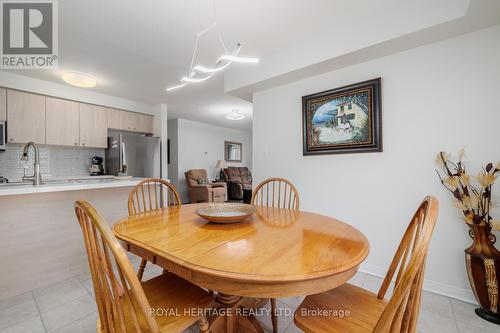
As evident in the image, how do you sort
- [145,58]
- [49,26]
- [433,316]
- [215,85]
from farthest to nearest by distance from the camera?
[215,85] < [145,58] < [49,26] < [433,316]

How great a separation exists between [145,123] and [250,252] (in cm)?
444

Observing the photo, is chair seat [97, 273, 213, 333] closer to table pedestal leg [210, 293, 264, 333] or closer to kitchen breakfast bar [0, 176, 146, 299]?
table pedestal leg [210, 293, 264, 333]

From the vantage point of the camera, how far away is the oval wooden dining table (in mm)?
725

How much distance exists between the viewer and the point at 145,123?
456cm

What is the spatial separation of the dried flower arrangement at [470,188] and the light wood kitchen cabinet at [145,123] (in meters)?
4.64

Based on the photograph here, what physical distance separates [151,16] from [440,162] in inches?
109

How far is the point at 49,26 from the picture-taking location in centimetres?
206

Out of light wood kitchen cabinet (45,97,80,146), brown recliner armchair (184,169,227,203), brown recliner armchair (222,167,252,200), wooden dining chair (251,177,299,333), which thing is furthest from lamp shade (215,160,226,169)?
wooden dining chair (251,177,299,333)

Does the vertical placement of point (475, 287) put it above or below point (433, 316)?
above

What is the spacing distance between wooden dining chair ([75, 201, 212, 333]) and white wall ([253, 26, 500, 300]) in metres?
1.86

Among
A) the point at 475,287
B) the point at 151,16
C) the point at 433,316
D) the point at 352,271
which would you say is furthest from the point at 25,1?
the point at 475,287

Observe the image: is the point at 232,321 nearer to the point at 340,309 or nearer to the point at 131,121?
the point at 340,309

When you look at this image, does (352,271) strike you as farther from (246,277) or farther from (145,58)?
(145,58)

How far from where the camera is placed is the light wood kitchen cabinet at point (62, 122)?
11.0 feet
